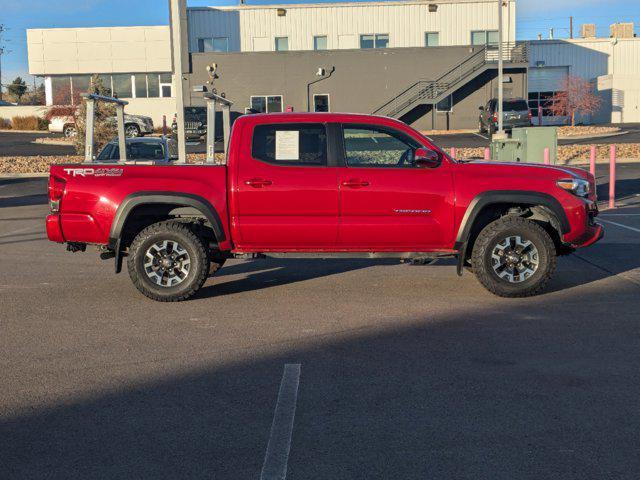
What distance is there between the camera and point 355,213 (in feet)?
28.6

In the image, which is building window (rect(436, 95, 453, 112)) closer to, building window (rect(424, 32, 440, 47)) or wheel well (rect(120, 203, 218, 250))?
building window (rect(424, 32, 440, 47))

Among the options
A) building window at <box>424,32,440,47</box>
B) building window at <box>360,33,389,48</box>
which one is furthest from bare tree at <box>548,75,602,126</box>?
building window at <box>360,33,389,48</box>

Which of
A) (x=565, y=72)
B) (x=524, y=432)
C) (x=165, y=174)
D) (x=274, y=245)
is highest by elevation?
(x=565, y=72)

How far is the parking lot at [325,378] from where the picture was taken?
4504mm

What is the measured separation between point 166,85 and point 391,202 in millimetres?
54707

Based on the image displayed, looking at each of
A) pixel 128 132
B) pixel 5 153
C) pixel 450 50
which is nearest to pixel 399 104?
pixel 450 50

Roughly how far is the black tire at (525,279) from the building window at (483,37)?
4711cm

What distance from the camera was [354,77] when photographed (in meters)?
51.4

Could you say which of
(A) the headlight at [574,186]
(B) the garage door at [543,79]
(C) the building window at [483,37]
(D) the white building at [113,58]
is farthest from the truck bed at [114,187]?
(B) the garage door at [543,79]

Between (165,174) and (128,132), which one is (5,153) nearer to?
(128,132)

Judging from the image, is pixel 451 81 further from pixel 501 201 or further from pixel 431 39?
pixel 501 201

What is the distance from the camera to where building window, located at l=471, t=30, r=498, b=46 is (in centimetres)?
5366

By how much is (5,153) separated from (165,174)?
32512 millimetres

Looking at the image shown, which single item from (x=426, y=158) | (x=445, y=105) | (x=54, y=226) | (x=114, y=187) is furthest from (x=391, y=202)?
(x=445, y=105)
